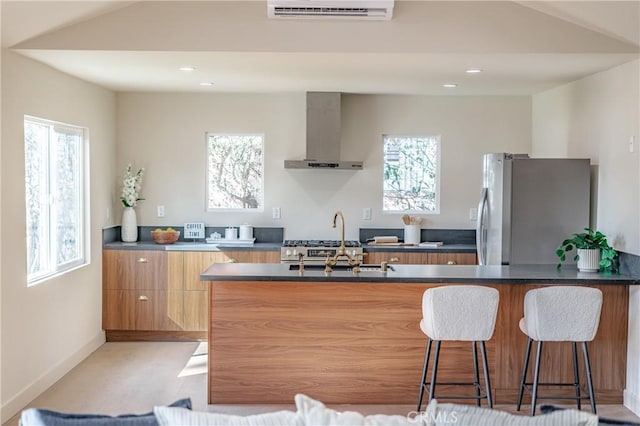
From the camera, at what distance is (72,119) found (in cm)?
541

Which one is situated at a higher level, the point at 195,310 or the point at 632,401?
the point at 195,310

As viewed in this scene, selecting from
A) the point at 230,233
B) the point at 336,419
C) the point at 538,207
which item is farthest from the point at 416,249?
the point at 336,419

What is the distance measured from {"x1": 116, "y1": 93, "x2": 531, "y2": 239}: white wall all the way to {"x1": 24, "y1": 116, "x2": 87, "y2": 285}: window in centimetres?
100

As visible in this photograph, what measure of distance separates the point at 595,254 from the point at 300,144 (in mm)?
3029

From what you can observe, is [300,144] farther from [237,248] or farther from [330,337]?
[330,337]

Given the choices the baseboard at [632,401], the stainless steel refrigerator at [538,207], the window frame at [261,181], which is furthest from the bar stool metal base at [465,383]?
the window frame at [261,181]

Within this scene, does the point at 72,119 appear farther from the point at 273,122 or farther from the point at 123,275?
the point at 273,122

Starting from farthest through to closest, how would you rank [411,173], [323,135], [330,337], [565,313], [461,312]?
1. [411,173]
2. [323,135]
3. [330,337]
4. [565,313]
5. [461,312]

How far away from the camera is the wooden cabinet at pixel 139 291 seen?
6148 millimetres

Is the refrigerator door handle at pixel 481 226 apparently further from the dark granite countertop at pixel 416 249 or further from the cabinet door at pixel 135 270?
the cabinet door at pixel 135 270

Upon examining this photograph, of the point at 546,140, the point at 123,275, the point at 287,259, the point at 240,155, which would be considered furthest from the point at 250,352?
the point at 546,140

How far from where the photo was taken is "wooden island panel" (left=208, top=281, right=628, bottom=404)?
14.5ft

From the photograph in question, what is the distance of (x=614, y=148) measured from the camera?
482cm

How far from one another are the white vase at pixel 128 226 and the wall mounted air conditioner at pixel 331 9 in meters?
3.01
